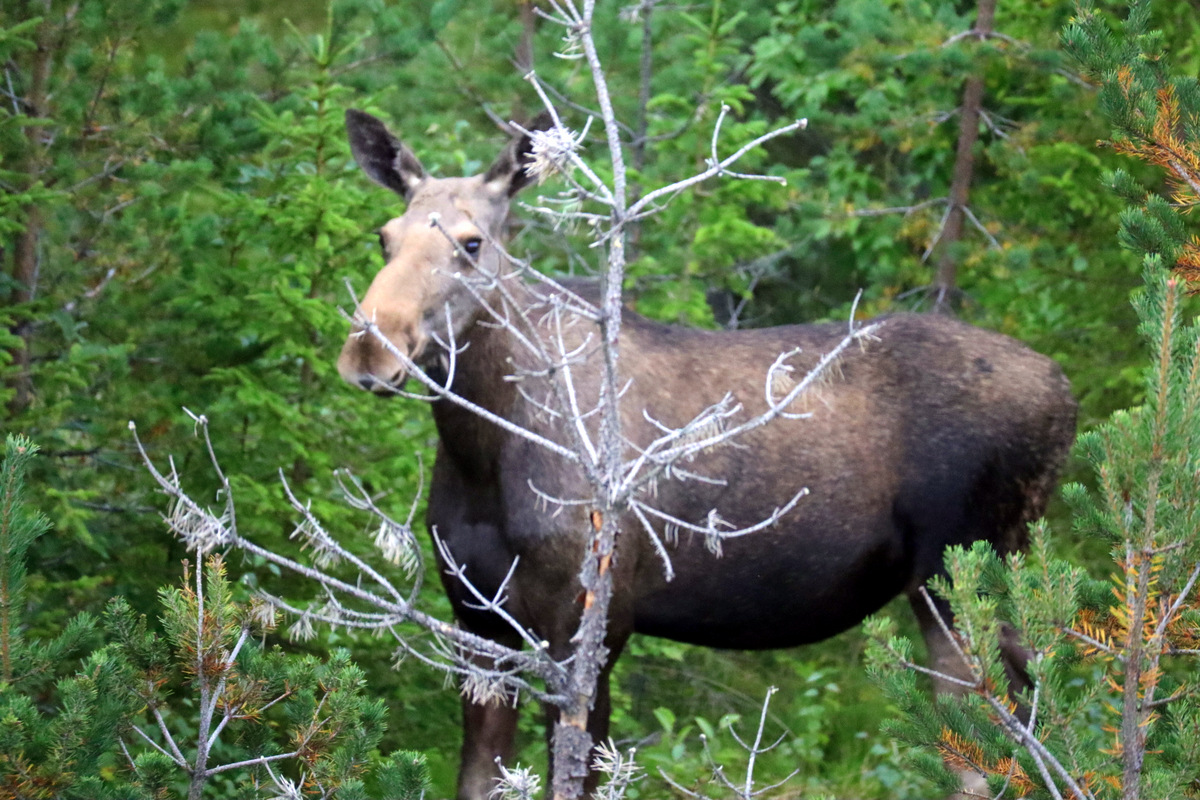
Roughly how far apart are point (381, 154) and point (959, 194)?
5584 mm

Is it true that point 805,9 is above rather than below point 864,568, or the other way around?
above

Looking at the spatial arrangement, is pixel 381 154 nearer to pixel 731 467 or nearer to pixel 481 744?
pixel 731 467

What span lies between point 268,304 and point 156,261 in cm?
95

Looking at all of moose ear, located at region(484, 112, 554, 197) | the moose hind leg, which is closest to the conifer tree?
the moose hind leg

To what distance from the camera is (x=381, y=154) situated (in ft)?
20.4

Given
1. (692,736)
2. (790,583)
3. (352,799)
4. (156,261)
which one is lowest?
(692,736)

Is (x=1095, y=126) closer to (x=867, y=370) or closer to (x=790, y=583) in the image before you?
(x=867, y=370)

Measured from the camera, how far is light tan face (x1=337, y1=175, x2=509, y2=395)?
4.95 metres

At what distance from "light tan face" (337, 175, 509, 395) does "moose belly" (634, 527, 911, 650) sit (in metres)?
1.64

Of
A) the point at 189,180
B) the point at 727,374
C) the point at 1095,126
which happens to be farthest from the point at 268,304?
the point at 1095,126

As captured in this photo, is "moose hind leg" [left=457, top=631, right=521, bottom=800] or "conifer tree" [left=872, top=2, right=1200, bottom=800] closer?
"conifer tree" [left=872, top=2, right=1200, bottom=800]

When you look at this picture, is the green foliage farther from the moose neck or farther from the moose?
the moose neck

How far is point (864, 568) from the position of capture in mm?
6656

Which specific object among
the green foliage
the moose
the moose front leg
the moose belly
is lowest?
→ the moose front leg
